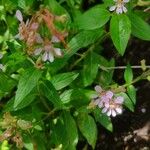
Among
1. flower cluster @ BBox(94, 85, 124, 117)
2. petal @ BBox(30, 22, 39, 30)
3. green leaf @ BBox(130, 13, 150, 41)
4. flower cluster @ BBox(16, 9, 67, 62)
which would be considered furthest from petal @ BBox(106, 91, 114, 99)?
petal @ BBox(30, 22, 39, 30)

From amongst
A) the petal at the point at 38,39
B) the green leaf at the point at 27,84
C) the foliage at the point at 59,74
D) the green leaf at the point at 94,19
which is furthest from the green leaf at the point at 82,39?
the petal at the point at 38,39

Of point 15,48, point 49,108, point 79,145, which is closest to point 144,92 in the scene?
point 79,145

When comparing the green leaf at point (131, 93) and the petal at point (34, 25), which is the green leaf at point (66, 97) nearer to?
the green leaf at point (131, 93)

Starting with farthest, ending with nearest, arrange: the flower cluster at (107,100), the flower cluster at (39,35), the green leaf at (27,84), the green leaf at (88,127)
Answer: the green leaf at (88,127)
the flower cluster at (107,100)
the green leaf at (27,84)
the flower cluster at (39,35)

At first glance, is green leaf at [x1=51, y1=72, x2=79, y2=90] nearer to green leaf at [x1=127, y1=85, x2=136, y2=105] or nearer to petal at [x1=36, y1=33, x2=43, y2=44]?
green leaf at [x1=127, y1=85, x2=136, y2=105]

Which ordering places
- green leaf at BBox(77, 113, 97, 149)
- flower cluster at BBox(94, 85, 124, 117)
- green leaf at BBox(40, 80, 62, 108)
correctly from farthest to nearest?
green leaf at BBox(77, 113, 97, 149) < flower cluster at BBox(94, 85, 124, 117) < green leaf at BBox(40, 80, 62, 108)

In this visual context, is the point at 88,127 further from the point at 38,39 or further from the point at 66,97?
the point at 38,39
